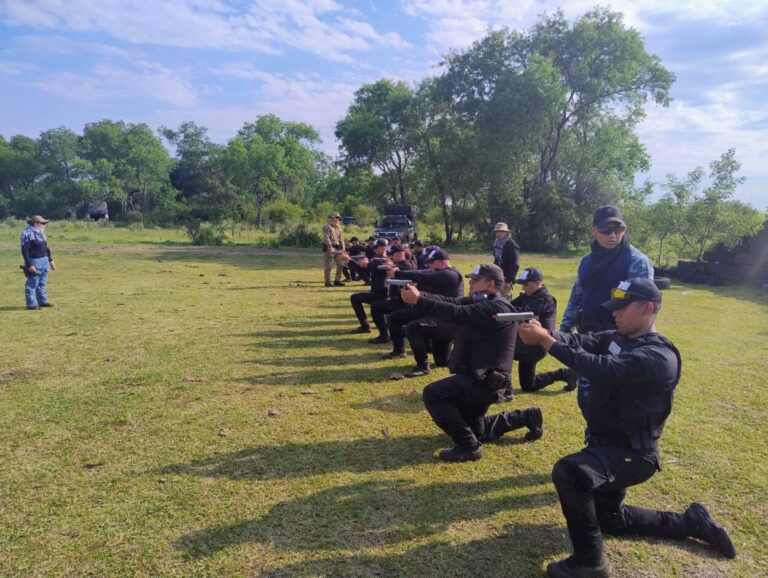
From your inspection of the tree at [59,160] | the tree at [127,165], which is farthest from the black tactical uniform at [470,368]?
the tree at [59,160]

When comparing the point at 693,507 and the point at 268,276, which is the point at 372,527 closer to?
the point at 693,507

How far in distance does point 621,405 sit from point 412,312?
4484 millimetres

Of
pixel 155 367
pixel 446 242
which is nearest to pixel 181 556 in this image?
pixel 155 367

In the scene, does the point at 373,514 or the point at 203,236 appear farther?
the point at 203,236

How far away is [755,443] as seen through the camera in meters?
4.79

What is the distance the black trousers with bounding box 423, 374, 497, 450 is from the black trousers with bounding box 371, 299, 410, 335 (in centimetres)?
345

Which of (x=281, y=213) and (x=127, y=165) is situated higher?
(x=127, y=165)

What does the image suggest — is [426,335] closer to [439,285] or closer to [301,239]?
[439,285]

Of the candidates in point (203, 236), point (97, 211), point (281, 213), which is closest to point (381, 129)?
point (281, 213)

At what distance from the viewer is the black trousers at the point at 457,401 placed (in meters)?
4.29

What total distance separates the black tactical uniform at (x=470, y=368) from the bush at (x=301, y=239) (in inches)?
1047

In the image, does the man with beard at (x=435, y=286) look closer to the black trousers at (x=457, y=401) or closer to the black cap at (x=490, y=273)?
the black cap at (x=490, y=273)

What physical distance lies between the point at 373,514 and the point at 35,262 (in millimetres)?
10442

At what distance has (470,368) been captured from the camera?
4.34 m
